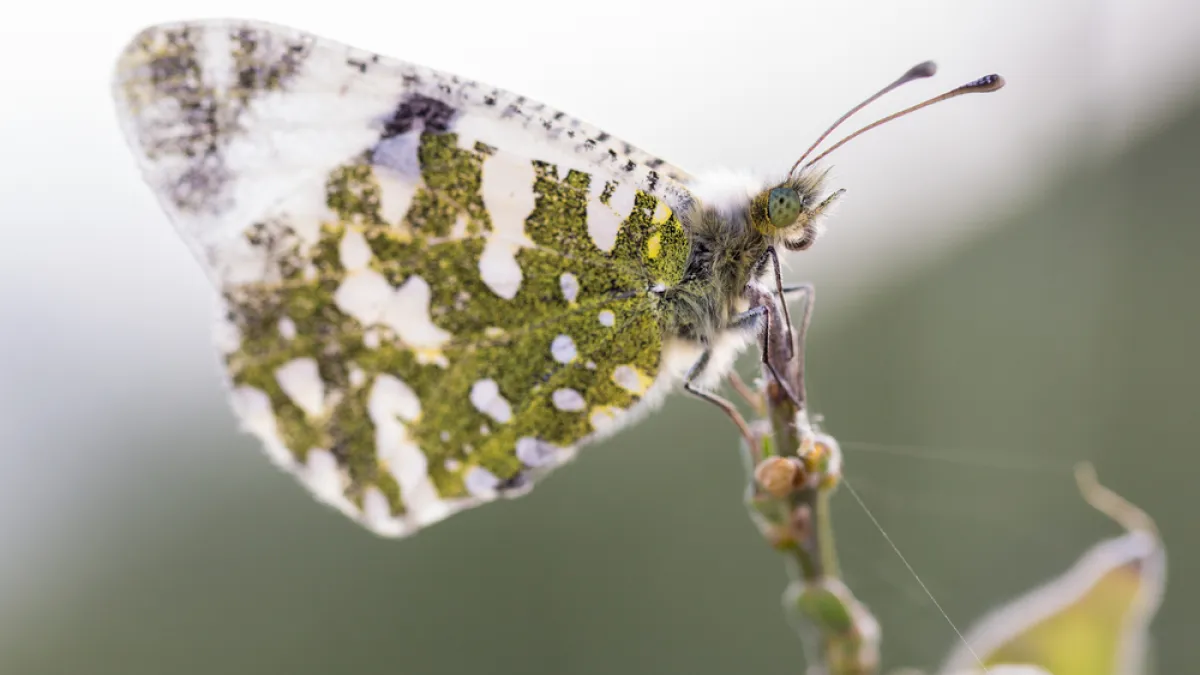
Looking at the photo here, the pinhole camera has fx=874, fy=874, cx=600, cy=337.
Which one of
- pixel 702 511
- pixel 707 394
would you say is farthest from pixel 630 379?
pixel 702 511

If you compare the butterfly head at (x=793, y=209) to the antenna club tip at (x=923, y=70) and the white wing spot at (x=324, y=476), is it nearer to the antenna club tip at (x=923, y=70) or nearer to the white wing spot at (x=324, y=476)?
the antenna club tip at (x=923, y=70)

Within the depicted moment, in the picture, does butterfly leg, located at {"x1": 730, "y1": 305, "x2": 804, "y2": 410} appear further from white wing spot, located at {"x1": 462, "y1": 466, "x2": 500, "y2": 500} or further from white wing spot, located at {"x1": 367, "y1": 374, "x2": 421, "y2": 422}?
white wing spot, located at {"x1": 367, "y1": 374, "x2": 421, "y2": 422}

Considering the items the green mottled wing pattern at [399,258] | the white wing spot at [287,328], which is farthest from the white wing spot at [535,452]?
the white wing spot at [287,328]

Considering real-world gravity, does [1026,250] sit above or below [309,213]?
below

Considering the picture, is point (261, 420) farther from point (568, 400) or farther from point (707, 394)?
point (707, 394)

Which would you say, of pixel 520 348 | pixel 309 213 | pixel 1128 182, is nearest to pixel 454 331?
pixel 520 348

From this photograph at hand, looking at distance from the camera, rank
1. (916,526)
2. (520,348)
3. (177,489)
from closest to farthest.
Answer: (520,348), (916,526), (177,489)

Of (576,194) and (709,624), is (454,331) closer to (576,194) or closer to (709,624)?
(576,194)
